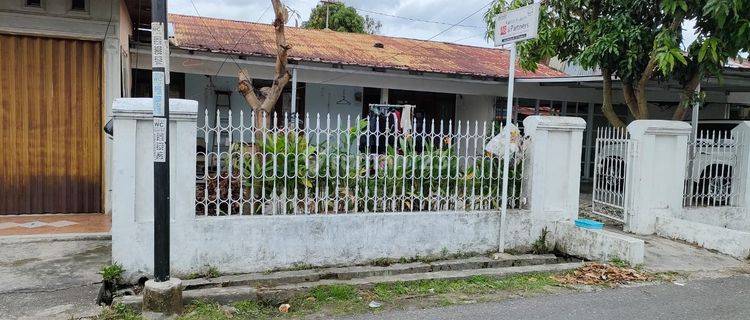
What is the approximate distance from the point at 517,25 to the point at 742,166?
5.05 m

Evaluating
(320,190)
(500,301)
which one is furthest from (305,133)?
(500,301)

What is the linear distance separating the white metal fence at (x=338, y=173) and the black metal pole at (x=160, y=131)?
927mm

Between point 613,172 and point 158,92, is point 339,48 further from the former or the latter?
point 158,92

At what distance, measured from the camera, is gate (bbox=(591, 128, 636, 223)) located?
7.61 meters

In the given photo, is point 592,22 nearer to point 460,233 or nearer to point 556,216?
point 556,216

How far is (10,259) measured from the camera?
498cm

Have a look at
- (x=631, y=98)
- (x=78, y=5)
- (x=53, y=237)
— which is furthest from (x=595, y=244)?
(x=78, y=5)

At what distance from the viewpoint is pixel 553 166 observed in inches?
246

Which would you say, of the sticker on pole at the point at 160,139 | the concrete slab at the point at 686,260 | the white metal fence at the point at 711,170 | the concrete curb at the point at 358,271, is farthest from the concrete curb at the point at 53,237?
the white metal fence at the point at 711,170

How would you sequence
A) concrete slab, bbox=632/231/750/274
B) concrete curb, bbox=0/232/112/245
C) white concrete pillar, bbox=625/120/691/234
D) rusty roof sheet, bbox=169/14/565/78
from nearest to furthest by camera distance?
concrete curb, bbox=0/232/112/245, concrete slab, bbox=632/231/750/274, white concrete pillar, bbox=625/120/691/234, rusty roof sheet, bbox=169/14/565/78

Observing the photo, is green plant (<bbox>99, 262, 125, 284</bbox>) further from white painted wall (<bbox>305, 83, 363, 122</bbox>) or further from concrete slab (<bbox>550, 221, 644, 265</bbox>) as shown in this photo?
white painted wall (<bbox>305, 83, 363, 122</bbox>)

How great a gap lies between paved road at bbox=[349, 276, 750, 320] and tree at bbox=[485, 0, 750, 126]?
280 centimetres

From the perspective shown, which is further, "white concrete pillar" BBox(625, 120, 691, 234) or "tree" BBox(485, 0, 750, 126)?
"white concrete pillar" BBox(625, 120, 691, 234)

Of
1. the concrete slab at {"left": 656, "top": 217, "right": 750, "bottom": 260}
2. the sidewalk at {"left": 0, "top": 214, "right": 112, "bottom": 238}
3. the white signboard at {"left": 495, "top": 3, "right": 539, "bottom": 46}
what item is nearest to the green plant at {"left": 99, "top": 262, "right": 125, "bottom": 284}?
the sidewalk at {"left": 0, "top": 214, "right": 112, "bottom": 238}
